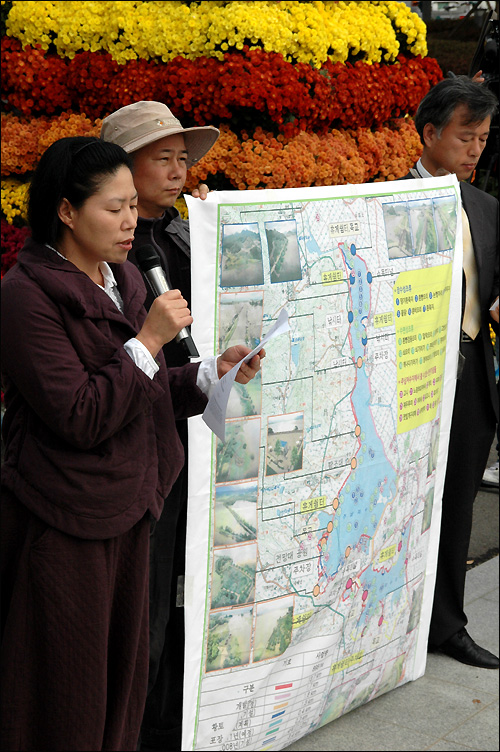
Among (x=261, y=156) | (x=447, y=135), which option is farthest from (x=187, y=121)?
(x=447, y=135)

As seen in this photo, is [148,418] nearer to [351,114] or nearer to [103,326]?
[103,326]

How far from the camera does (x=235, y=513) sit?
108 inches

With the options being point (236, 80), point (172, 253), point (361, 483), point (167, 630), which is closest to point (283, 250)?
point (172, 253)

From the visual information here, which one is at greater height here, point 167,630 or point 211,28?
point 211,28

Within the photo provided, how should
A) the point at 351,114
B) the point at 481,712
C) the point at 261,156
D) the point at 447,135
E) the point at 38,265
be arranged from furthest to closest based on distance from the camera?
the point at 351,114 < the point at 261,156 < the point at 447,135 < the point at 481,712 < the point at 38,265

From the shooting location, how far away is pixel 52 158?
2.02 metres

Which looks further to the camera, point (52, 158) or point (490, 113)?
point (490, 113)

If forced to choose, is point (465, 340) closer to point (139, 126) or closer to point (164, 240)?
point (164, 240)

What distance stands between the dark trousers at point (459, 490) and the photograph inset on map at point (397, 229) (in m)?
0.76

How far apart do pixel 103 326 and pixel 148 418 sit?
0.82 ft

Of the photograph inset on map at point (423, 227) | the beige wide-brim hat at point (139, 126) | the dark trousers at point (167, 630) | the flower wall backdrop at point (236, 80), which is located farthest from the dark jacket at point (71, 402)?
the flower wall backdrop at point (236, 80)

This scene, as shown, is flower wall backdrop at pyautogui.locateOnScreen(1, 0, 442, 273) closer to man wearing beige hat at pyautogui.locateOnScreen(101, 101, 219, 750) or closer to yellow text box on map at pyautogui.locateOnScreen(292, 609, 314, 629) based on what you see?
man wearing beige hat at pyautogui.locateOnScreen(101, 101, 219, 750)

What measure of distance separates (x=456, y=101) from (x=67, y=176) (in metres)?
2.05

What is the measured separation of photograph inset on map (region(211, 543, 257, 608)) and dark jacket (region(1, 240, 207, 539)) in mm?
645
